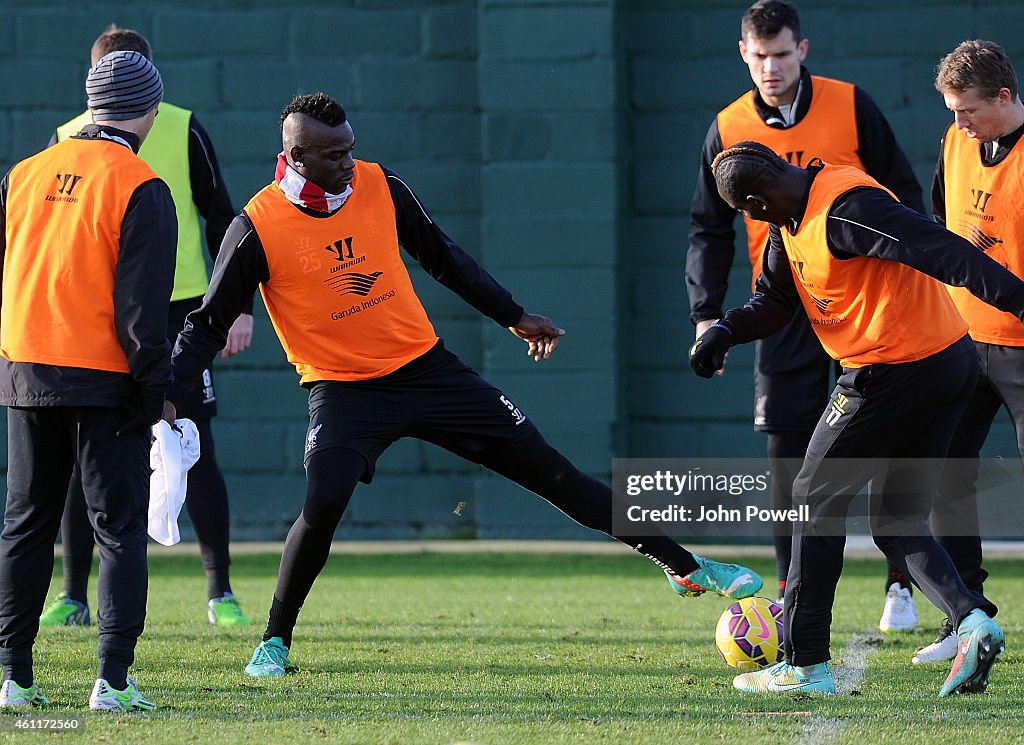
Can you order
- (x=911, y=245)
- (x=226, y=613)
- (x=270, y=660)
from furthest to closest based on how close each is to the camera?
1. (x=226, y=613)
2. (x=270, y=660)
3. (x=911, y=245)

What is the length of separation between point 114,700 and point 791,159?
3.19m

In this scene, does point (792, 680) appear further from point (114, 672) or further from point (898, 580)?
point (114, 672)

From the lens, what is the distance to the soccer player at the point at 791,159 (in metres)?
5.55

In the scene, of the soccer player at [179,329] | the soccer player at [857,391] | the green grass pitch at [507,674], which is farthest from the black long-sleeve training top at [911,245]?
the soccer player at [179,329]

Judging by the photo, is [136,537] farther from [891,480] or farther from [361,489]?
[361,489]

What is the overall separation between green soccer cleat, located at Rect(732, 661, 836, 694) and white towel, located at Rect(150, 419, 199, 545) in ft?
6.11

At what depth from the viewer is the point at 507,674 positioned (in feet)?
15.2

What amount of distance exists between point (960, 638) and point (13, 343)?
111 inches

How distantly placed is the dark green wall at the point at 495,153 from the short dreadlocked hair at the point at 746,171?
379 cm

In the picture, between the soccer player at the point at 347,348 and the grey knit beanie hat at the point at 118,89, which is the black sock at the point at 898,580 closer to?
the soccer player at the point at 347,348

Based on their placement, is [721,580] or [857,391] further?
[721,580]

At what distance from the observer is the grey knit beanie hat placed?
4184 millimetres

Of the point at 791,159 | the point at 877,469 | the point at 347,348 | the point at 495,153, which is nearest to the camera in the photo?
the point at 877,469

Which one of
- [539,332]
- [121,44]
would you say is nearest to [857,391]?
[539,332]
